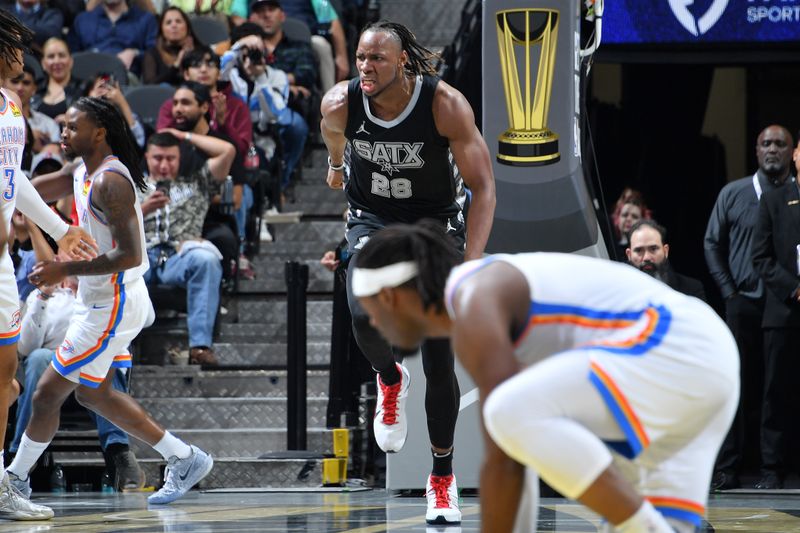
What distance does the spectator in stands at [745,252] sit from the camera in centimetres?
884

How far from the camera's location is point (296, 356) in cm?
893

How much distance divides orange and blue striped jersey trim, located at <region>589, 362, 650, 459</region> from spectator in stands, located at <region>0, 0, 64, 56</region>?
10614mm

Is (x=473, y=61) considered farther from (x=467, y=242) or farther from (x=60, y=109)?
(x=467, y=242)

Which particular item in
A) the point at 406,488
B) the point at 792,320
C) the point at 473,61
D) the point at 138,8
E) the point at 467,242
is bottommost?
the point at 406,488

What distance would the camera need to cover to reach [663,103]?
1245cm

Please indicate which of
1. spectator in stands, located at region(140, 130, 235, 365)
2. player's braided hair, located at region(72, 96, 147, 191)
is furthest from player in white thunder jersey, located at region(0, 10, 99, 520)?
spectator in stands, located at region(140, 130, 235, 365)

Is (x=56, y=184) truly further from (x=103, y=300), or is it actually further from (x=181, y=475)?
(x=181, y=475)

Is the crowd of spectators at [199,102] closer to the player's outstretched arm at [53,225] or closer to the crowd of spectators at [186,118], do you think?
the crowd of spectators at [186,118]

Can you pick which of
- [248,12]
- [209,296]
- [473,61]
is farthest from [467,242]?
[248,12]

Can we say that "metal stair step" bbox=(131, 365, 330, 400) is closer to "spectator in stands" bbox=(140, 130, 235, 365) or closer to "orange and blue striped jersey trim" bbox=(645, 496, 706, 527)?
"spectator in stands" bbox=(140, 130, 235, 365)

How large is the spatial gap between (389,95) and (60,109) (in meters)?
6.61

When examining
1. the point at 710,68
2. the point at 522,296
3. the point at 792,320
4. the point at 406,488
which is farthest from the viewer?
the point at 710,68

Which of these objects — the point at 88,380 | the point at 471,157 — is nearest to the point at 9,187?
the point at 88,380

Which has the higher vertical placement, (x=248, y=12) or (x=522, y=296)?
(x=248, y=12)
